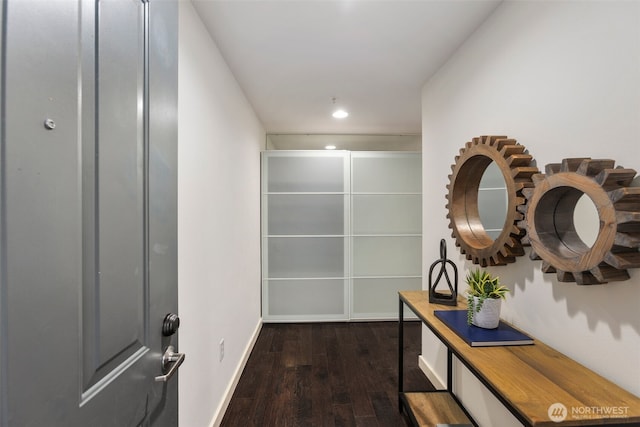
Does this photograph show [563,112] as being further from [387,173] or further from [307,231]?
[307,231]

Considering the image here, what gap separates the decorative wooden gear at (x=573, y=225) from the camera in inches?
31.8

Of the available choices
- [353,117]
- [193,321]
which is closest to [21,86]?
[193,321]

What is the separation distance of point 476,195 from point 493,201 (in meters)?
0.18

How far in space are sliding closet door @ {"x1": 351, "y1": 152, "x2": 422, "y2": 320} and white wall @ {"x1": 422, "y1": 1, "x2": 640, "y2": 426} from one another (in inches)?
67.4

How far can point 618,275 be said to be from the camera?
33.4 inches

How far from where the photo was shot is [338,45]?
5.76 ft

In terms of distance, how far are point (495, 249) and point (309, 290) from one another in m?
2.46

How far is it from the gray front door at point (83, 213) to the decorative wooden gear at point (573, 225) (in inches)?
50.8

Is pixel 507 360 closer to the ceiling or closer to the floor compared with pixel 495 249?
closer to the floor

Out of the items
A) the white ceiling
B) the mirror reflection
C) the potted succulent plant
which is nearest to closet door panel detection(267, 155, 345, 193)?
the white ceiling

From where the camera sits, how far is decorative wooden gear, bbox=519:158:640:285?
0.81 metres

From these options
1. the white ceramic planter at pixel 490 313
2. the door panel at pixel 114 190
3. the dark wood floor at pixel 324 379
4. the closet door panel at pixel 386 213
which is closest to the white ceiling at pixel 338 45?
the door panel at pixel 114 190

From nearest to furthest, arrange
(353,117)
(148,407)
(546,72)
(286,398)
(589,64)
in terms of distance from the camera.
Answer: (148,407) < (589,64) < (546,72) < (286,398) < (353,117)

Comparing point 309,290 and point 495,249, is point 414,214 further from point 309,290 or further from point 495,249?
point 495,249
